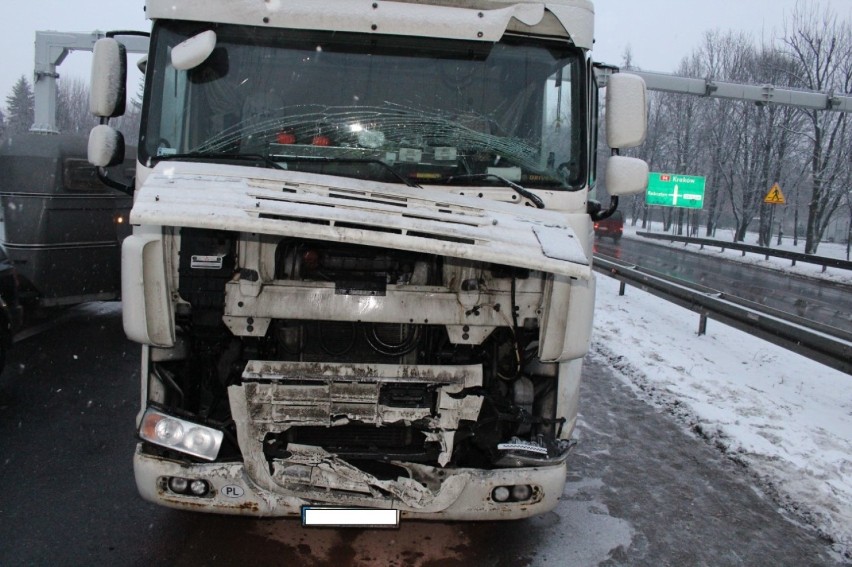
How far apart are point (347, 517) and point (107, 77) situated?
3.07 metres

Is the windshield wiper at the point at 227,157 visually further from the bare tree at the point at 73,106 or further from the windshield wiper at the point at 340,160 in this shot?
the bare tree at the point at 73,106

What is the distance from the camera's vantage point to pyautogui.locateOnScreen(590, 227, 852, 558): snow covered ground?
15.3 ft

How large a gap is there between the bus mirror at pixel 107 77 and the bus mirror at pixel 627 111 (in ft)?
10.5

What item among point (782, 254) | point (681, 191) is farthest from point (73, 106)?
point (782, 254)

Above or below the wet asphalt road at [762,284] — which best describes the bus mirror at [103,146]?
above

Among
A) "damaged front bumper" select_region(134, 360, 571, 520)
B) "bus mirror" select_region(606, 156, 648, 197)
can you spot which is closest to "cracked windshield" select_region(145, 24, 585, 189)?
"bus mirror" select_region(606, 156, 648, 197)

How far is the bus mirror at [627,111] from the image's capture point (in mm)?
4148

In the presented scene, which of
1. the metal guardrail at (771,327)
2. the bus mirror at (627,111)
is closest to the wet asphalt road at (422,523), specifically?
the metal guardrail at (771,327)

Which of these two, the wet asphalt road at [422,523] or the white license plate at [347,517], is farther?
the wet asphalt road at [422,523]

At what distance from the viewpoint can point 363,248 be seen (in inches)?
144

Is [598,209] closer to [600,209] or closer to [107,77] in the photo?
[600,209]

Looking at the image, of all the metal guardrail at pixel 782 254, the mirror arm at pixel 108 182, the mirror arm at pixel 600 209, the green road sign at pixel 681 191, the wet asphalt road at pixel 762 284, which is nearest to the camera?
the mirror arm at pixel 108 182

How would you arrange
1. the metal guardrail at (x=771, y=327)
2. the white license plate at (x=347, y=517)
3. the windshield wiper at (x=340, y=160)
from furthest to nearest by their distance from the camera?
the metal guardrail at (x=771, y=327)
the windshield wiper at (x=340, y=160)
the white license plate at (x=347, y=517)

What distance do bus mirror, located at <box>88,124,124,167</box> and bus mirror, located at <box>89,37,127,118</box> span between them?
102mm
